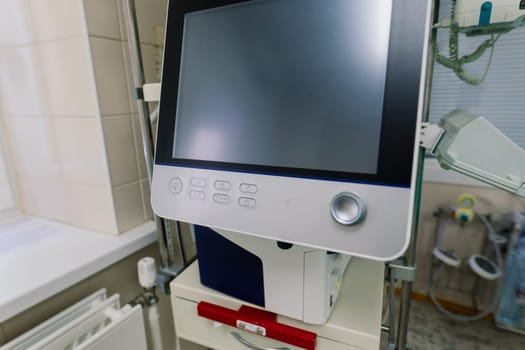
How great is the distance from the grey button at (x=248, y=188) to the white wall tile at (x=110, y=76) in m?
0.53

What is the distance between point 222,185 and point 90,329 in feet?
1.80

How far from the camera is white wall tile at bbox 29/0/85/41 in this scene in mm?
714

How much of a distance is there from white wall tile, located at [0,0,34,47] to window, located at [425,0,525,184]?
1.58m

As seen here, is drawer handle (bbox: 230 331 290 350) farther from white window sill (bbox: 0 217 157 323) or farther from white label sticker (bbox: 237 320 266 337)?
white window sill (bbox: 0 217 157 323)

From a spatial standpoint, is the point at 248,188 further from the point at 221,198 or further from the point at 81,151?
the point at 81,151

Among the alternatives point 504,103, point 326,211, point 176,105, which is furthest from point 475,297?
point 176,105

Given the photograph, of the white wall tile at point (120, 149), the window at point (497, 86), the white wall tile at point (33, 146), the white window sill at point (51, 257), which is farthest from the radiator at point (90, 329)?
the window at point (497, 86)

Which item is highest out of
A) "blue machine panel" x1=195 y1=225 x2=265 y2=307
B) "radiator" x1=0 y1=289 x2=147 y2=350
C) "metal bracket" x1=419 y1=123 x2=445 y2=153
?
"metal bracket" x1=419 y1=123 x2=445 y2=153

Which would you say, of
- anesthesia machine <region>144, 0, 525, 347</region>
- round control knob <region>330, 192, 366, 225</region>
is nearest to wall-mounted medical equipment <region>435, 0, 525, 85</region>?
anesthesia machine <region>144, 0, 525, 347</region>

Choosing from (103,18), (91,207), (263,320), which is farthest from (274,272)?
(103,18)

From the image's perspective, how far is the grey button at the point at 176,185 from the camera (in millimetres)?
483

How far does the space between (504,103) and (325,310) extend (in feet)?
5.27

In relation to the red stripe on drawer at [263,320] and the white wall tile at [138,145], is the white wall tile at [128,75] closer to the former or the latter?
the white wall tile at [138,145]

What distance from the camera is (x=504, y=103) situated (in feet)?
5.00
